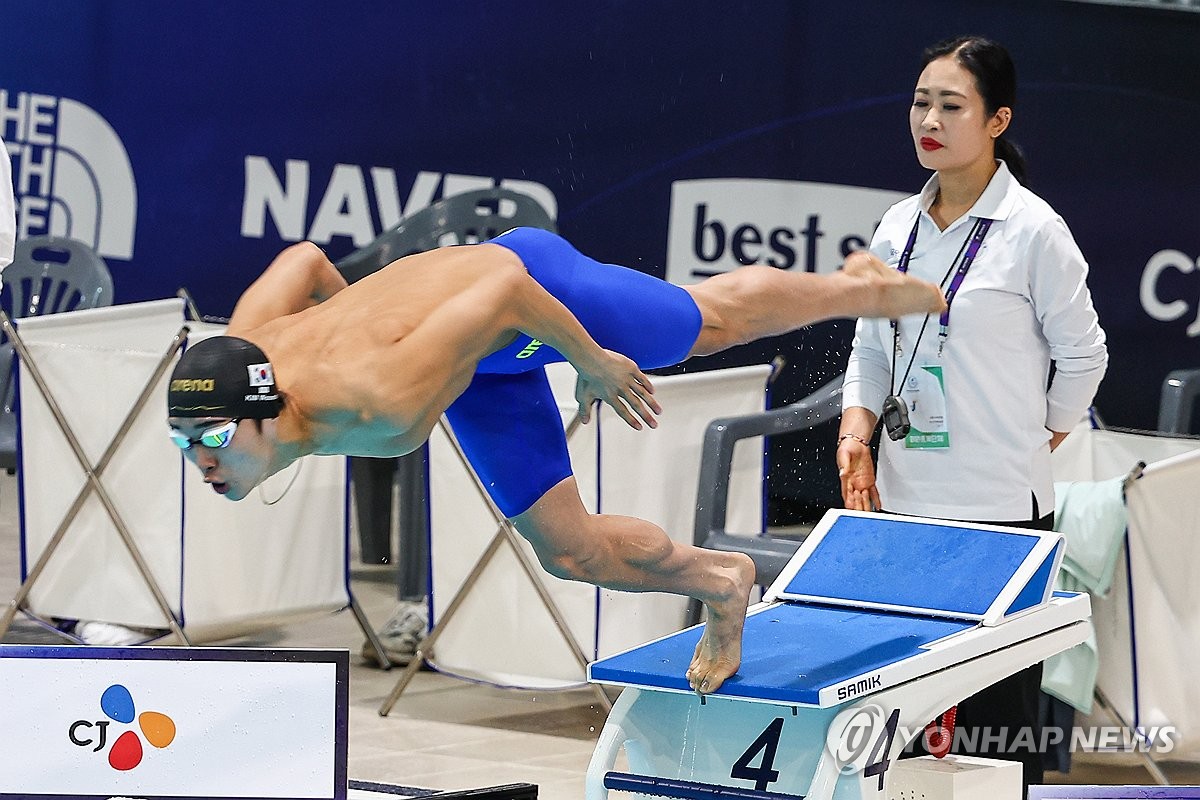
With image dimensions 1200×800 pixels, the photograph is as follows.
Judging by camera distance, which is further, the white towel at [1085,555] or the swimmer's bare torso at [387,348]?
the white towel at [1085,555]

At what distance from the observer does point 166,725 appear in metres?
3.56

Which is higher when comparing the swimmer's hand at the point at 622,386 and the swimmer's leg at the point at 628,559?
the swimmer's hand at the point at 622,386

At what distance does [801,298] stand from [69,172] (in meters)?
5.37

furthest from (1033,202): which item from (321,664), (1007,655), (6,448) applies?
(6,448)

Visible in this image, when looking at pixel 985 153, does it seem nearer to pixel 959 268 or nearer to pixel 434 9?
pixel 959 268

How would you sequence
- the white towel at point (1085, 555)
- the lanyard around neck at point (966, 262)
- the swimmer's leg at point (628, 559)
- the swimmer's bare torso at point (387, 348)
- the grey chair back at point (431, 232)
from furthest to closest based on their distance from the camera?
the grey chair back at point (431, 232), the white towel at point (1085, 555), the lanyard around neck at point (966, 262), the swimmer's leg at point (628, 559), the swimmer's bare torso at point (387, 348)

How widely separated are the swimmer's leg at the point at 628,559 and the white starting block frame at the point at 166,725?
48 centimetres

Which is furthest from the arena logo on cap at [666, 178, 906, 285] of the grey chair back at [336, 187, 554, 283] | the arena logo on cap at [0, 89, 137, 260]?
the arena logo on cap at [0, 89, 137, 260]

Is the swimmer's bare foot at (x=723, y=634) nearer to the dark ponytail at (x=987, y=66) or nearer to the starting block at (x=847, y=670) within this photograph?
the starting block at (x=847, y=670)

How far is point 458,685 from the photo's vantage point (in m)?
5.76

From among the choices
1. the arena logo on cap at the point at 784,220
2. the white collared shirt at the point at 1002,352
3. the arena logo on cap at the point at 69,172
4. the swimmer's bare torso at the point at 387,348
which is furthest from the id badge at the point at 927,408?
the arena logo on cap at the point at 69,172

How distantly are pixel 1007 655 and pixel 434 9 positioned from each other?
4994 mm

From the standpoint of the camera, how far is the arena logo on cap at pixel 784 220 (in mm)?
7461

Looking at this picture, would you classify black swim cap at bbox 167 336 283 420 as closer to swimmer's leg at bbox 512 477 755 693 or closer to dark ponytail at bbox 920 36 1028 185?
swimmer's leg at bbox 512 477 755 693
